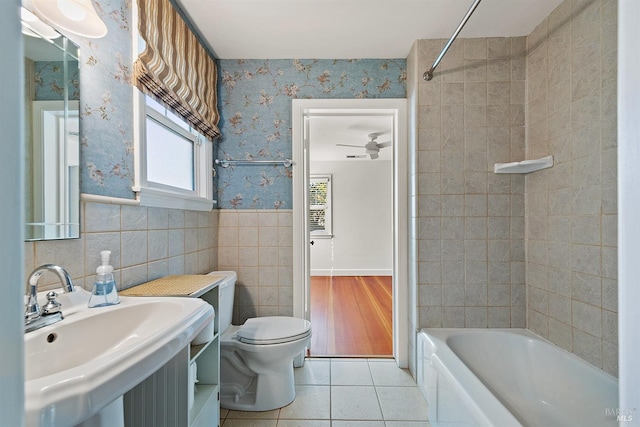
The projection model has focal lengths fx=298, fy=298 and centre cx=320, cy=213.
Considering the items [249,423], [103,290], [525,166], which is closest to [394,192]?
[525,166]

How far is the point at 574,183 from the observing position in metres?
1.56

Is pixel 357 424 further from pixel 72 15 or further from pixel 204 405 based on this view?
pixel 72 15

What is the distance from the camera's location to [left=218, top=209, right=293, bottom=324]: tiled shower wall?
2291 millimetres

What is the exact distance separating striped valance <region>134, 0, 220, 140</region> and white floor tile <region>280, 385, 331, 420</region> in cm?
186

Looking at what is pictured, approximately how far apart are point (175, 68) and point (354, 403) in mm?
2218

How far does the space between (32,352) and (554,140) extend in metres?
2.39

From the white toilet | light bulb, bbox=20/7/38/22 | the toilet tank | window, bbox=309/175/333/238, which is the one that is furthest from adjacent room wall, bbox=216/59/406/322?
window, bbox=309/175/333/238

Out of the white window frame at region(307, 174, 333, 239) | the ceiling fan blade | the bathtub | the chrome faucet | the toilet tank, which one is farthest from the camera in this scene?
the white window frame at region(307, 174, 333, 239)

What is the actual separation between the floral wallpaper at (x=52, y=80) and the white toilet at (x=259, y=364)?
4.00 ft

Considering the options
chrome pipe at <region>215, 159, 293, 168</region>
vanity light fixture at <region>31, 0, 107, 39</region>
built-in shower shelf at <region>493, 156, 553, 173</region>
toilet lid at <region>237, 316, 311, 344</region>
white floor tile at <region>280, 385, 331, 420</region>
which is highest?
vanity light fixture at <region>31, 0, 107, 39</region>

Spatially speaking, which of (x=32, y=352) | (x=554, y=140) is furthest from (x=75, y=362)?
(x=554, y=140)

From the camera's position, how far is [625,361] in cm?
34

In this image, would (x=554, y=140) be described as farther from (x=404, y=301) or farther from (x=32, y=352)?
(x=32, y=352)

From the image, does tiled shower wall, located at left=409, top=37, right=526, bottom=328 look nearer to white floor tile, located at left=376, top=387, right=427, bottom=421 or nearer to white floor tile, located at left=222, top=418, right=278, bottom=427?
white floor tile, located at left=376, top=387, right=427, bottom=421
